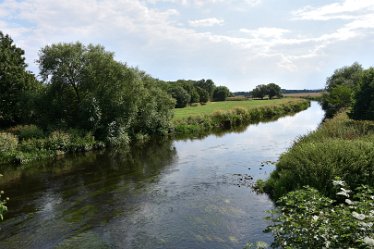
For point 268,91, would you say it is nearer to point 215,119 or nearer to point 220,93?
point 220,93

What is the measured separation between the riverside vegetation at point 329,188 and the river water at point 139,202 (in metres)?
1.83

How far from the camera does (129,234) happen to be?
12859 mm

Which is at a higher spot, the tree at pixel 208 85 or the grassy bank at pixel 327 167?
the tree at pixel 208 85

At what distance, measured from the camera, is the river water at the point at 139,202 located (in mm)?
12523

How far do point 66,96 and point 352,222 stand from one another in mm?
35961

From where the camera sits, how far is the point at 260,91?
128m

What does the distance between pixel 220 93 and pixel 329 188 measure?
111m

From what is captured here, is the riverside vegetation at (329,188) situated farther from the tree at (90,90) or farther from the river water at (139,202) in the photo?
the tree at (90,90)

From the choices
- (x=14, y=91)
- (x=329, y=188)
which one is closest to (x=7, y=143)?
(x=14, y=91)

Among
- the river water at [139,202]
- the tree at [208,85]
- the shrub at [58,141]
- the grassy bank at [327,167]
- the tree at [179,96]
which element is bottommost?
the river water at [139,202]

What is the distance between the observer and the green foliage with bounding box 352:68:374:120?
1186 inches

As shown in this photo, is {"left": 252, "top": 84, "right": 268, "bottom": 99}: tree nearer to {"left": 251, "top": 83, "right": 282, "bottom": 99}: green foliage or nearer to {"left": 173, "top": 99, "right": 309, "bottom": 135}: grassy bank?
{"left": 251, "top": 83, "right": 282, "bottom": 99}: green foliage

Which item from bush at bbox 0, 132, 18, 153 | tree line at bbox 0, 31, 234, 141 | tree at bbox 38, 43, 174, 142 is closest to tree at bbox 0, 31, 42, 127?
tree line at bbox 0, 31, 234, 141

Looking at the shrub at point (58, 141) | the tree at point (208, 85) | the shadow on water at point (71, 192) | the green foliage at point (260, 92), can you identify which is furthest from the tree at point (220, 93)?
the shrub at point (58, 141)
